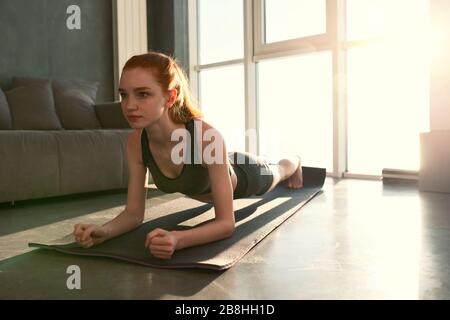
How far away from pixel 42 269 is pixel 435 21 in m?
2.61

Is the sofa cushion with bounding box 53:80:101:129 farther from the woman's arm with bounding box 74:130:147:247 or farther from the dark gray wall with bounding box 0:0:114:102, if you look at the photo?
the woman's arm with bounding box 74:130:147:247

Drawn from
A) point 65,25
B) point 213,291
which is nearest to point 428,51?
point 213,291

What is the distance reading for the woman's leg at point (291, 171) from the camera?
2520 mm

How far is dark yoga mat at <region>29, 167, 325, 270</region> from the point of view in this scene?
126 cm

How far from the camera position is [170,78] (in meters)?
1.38

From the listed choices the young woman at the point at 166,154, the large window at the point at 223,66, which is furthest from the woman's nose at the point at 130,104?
the large window at the point at 223,66

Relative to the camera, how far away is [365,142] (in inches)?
132

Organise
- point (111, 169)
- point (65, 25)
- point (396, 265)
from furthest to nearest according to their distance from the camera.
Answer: point (65, 25) < point (111, 169) < point (396, 265)

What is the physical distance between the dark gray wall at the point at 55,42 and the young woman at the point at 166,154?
223cm

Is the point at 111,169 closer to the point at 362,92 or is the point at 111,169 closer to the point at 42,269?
the point at 42,269

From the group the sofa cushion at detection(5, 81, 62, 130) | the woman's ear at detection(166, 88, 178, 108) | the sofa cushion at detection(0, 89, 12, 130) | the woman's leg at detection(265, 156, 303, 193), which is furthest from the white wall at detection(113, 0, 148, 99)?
the woman's ear at detection(166, 88, 178, 108)

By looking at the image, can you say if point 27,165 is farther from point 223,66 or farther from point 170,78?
point 223,66

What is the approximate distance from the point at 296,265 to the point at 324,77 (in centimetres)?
249

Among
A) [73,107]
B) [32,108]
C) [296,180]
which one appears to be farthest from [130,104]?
[73,107]
